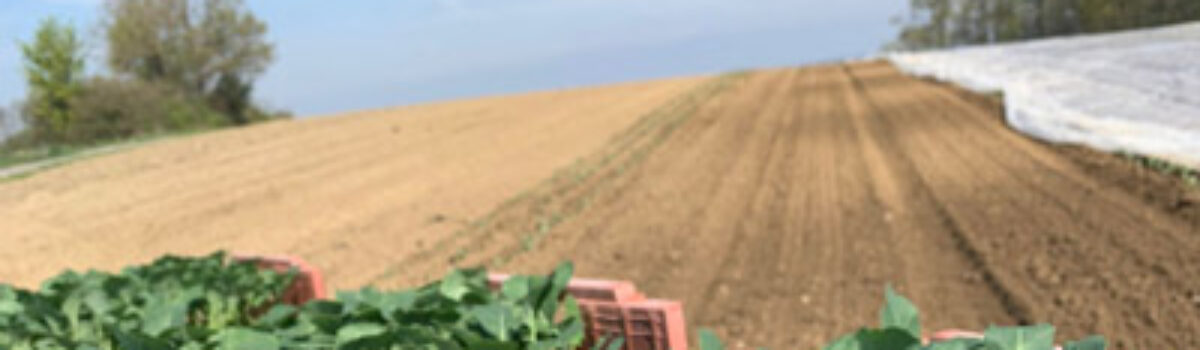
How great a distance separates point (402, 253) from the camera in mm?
9070

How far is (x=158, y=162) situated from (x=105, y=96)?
71.3ft

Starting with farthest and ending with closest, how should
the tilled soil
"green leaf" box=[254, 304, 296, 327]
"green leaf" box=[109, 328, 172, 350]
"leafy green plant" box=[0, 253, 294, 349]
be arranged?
1. the tilled soil
2. "leafy green plant" box=[0, 253, 294, 349]
3. "green leaf" box=[254, 304, 296, 327]
4. "green leaf" box=[109, 328, 172, 350]

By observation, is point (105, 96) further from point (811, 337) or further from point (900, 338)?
point (900, 338)

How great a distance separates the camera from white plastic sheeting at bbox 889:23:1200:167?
9539 mm

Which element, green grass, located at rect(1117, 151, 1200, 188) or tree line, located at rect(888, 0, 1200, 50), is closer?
green grass, located at rect(1117, 151, 1200, 188)

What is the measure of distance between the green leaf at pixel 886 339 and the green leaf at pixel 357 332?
1.27m

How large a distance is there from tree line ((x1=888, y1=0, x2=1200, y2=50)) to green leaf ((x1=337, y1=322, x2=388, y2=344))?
28158 millimetres

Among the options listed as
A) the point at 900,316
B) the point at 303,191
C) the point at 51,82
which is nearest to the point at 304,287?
the point at 900,316

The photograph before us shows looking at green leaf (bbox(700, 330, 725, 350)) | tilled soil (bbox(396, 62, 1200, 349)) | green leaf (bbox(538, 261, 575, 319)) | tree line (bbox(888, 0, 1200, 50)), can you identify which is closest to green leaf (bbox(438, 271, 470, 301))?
green leaf (bbox(538, 261, 575, 319))

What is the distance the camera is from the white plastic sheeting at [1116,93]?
31.3 ft

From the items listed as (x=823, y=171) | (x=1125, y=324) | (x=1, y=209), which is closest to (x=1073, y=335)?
Result: (x=1125, y=324)

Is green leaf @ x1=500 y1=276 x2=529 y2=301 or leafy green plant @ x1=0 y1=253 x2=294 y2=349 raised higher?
green leaf @ x1=500 y1=276 x2=529 y2=301

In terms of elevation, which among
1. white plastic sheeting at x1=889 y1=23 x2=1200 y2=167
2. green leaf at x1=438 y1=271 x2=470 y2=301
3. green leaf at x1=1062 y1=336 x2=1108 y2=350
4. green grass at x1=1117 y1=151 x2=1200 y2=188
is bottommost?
green grass at x1=1117 y1=151 x2=1200 y2=188

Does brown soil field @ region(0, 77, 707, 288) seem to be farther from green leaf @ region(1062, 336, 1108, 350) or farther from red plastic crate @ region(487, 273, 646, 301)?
green leaf @ region(1062, 336, 1108, 350)
